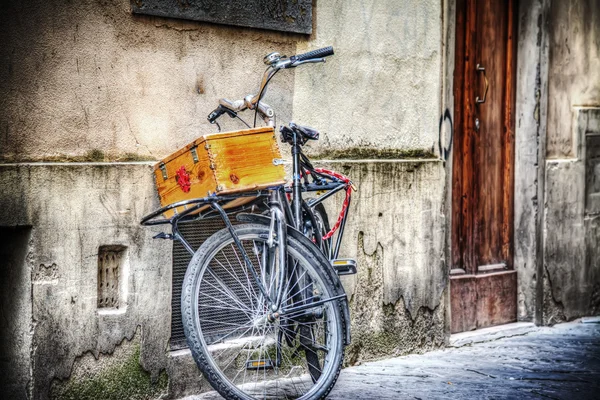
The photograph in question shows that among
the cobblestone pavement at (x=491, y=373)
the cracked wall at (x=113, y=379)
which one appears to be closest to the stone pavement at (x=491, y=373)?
the cobblestone pavement at (x=491, y=373)

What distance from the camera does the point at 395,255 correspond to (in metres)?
5.70

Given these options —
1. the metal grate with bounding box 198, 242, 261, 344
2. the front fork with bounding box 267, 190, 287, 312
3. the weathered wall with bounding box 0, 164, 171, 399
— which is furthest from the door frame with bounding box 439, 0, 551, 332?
the weathered wall with bounding box 0, 164, 171, 399

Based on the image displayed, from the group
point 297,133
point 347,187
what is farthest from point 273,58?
point 347,187

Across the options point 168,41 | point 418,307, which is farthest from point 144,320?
point 418,307

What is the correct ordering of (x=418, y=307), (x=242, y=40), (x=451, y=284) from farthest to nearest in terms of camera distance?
(x=451, y=284) < (x=418, y=307) < (x=242, y=40)

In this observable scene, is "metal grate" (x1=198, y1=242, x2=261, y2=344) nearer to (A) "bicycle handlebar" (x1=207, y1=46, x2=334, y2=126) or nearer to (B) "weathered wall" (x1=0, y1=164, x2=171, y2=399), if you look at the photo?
(B) "weathered wall" (x1=0, y1=164, x2=171, y2=399)

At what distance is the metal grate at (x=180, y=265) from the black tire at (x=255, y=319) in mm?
163

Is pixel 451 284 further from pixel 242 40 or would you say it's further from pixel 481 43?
pixel 242 40

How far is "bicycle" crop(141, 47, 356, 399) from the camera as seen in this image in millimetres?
3971

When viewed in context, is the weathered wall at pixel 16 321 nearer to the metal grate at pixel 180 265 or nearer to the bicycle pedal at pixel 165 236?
the bicycle pedal at pixel 165 236

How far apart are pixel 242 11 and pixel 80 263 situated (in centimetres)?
176

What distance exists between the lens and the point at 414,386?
16.5 ft

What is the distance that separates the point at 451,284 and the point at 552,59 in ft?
7.02

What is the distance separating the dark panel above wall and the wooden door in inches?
70.3
